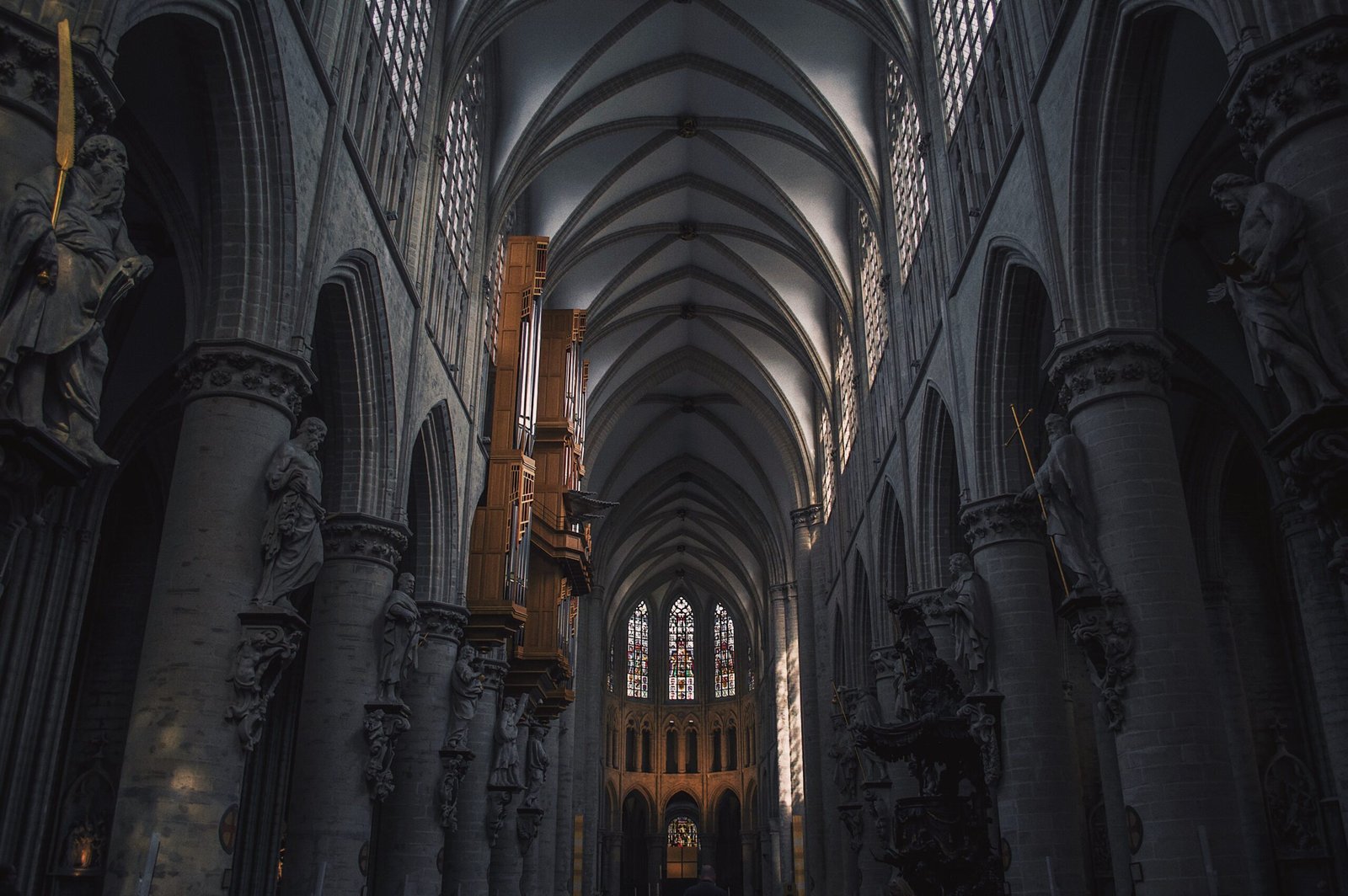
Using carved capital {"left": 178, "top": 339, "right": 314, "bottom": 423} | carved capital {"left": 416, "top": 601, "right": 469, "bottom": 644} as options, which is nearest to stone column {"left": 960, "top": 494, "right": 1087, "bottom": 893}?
carved capital {"left": 416, "top": 601, "right": 469, "bottom": 644}

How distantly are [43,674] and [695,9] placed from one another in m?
17.0

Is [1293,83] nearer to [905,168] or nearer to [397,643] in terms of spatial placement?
[397,643]

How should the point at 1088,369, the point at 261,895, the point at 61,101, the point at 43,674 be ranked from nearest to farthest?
the point at 61,101 < the point at 1088,369 < the point at 43,674 < the point at 261,895

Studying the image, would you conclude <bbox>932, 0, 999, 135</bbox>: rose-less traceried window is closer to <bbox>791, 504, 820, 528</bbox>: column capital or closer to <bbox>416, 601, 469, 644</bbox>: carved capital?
<bbox>416, 601, 469, 644</bbox>: carved capital

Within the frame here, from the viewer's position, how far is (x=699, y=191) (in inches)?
1152

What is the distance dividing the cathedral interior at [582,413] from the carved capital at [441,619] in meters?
0.07

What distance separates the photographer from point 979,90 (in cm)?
1583

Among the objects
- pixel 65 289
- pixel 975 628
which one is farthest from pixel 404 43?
pixel 975 628

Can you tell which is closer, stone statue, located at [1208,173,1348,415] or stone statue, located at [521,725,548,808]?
stone statue, located at [1208,173,1348,415]

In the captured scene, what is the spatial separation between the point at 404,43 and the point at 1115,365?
38.0 feet

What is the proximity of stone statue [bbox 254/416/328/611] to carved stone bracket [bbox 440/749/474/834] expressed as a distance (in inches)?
305

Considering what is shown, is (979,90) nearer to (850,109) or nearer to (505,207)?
(850,109)

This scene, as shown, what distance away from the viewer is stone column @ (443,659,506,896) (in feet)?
64.4

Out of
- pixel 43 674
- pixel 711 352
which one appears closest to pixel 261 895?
pixel 43 674
